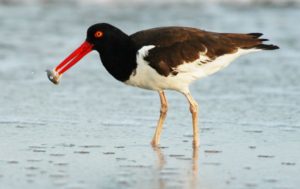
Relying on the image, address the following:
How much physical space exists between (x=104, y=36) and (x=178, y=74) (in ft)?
2.96

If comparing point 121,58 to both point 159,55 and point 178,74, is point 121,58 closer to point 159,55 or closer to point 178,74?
point 159,55

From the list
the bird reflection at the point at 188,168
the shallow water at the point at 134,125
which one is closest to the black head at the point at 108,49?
the shallow water at the point at 134,125

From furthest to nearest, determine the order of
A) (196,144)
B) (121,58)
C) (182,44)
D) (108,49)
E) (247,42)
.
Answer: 1. (247,42)
2. (182,44)
3. (108,49)
4. (121,58)
5. (196,144)

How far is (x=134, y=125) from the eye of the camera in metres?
9.05

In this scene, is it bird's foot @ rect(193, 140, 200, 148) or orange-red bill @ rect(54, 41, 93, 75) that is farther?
orange-red bill @ rect(54, 41, 93, 75)

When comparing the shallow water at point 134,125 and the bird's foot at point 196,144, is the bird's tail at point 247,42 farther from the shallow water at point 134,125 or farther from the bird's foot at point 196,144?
the bird's foot at point 196,144

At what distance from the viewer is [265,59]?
13.3 m

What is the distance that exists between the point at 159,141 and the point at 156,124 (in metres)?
0.84

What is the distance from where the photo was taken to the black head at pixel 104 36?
839cm

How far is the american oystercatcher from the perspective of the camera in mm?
8273

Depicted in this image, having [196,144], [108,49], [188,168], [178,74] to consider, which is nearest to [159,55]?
[178,74]

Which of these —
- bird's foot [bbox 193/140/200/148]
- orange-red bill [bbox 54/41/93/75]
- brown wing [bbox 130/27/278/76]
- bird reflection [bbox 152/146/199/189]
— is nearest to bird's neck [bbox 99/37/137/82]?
brown wing [bbox 130/27/278/76]

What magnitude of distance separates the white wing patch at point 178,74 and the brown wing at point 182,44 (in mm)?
45

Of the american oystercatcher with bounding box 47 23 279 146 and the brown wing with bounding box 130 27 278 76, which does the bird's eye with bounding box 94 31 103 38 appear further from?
the brown wing with bounding box 130 27 278 76
